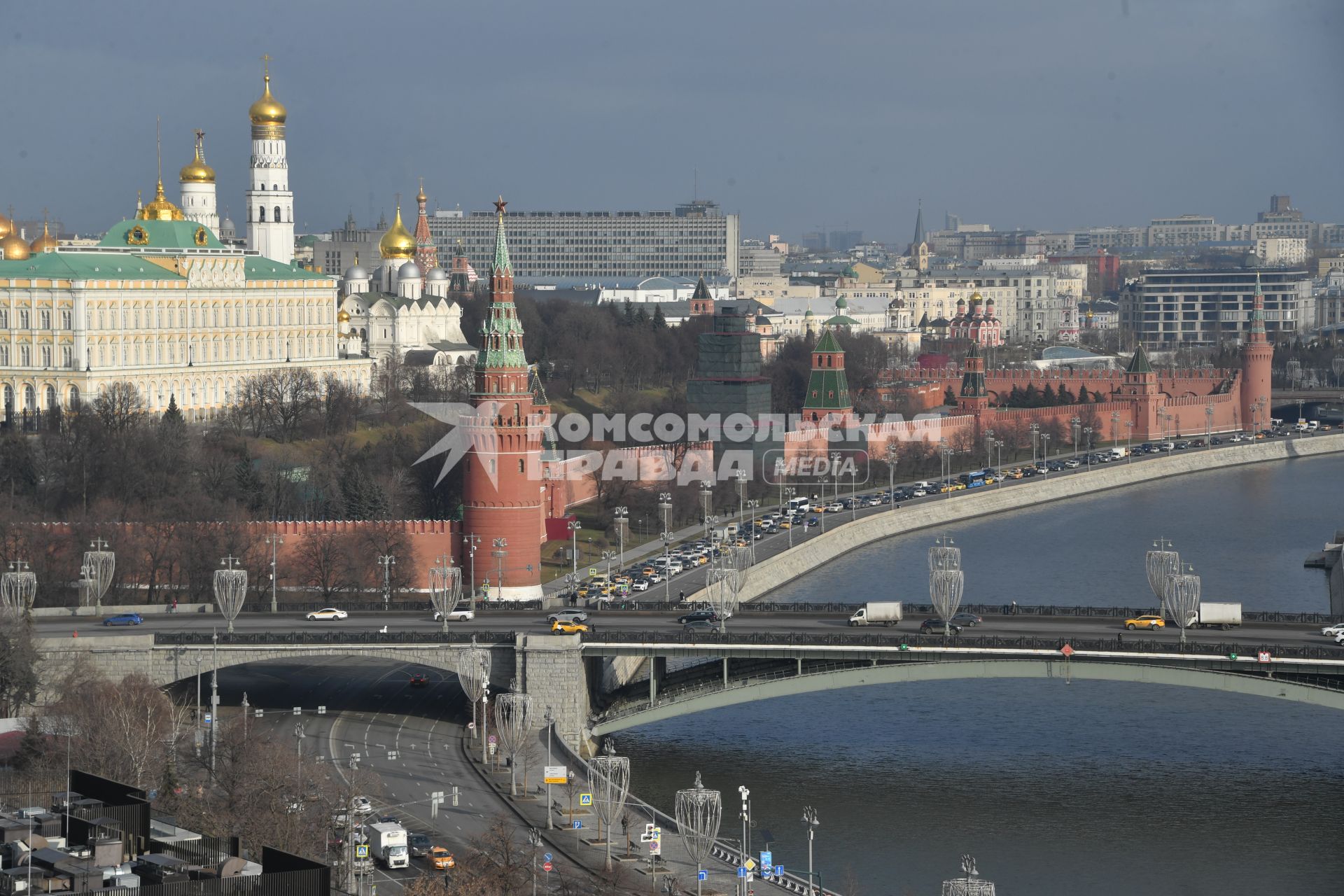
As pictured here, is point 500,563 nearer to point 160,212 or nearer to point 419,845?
A: point 419,845

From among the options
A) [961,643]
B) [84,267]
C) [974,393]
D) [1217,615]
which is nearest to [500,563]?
[961,643]

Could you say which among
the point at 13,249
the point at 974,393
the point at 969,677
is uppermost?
the point at 13,249

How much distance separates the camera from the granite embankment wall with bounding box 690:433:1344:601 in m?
48.1

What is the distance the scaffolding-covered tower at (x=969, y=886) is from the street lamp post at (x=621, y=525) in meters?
20.7

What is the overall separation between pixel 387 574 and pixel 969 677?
12.6 metres

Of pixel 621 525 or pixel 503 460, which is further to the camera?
pixel 621 525

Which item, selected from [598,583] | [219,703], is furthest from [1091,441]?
[219,703]

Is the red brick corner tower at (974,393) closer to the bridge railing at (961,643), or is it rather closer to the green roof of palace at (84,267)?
the green roof of palace at (84,267)

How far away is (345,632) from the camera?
115ft

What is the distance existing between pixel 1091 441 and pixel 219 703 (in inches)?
1813

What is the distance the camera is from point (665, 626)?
116 feet

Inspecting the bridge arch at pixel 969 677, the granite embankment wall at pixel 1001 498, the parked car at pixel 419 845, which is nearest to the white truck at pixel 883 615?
the bridge arch at pixel 969 677

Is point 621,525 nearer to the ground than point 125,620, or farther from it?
farther from it

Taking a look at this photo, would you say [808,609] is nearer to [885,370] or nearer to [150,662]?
[150,662]
